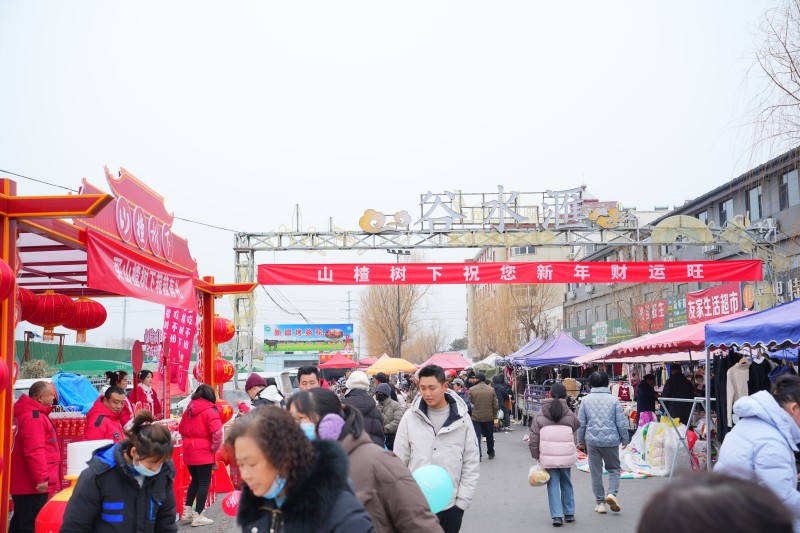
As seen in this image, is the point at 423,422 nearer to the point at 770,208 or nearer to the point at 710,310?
the point at 770,208

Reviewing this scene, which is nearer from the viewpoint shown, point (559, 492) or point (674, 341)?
point (559, 492)

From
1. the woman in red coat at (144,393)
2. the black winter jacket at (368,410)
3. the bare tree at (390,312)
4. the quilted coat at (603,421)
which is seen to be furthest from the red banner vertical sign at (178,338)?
the bare tree at (390,312)

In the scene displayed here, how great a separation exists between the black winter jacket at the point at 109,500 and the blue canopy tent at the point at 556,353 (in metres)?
18.4

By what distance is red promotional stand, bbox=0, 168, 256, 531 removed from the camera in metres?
6.80

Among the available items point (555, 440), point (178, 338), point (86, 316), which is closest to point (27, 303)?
point (86, 316)

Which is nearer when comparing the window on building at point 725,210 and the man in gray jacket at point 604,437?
the man in gray jacket at point 604,437

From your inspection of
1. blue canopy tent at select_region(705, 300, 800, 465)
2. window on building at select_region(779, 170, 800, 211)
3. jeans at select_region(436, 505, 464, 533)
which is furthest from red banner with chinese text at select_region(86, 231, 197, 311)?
window on building at select_region(779, 170, 800, 211)

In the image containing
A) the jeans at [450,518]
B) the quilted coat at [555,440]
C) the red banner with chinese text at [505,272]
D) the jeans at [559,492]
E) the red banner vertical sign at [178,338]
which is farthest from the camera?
the red banner with chinese text at [505,272]

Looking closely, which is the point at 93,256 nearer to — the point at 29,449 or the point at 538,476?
the point at 29,449

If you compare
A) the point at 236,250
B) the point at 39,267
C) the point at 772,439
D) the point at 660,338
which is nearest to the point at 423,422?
the point at 772,439

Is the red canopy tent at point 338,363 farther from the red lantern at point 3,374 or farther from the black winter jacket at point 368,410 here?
the red lantern at point 3,374

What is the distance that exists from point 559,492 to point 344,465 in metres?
7.12

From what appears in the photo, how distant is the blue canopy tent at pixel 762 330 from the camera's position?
25.5 feet

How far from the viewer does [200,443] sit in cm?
898
